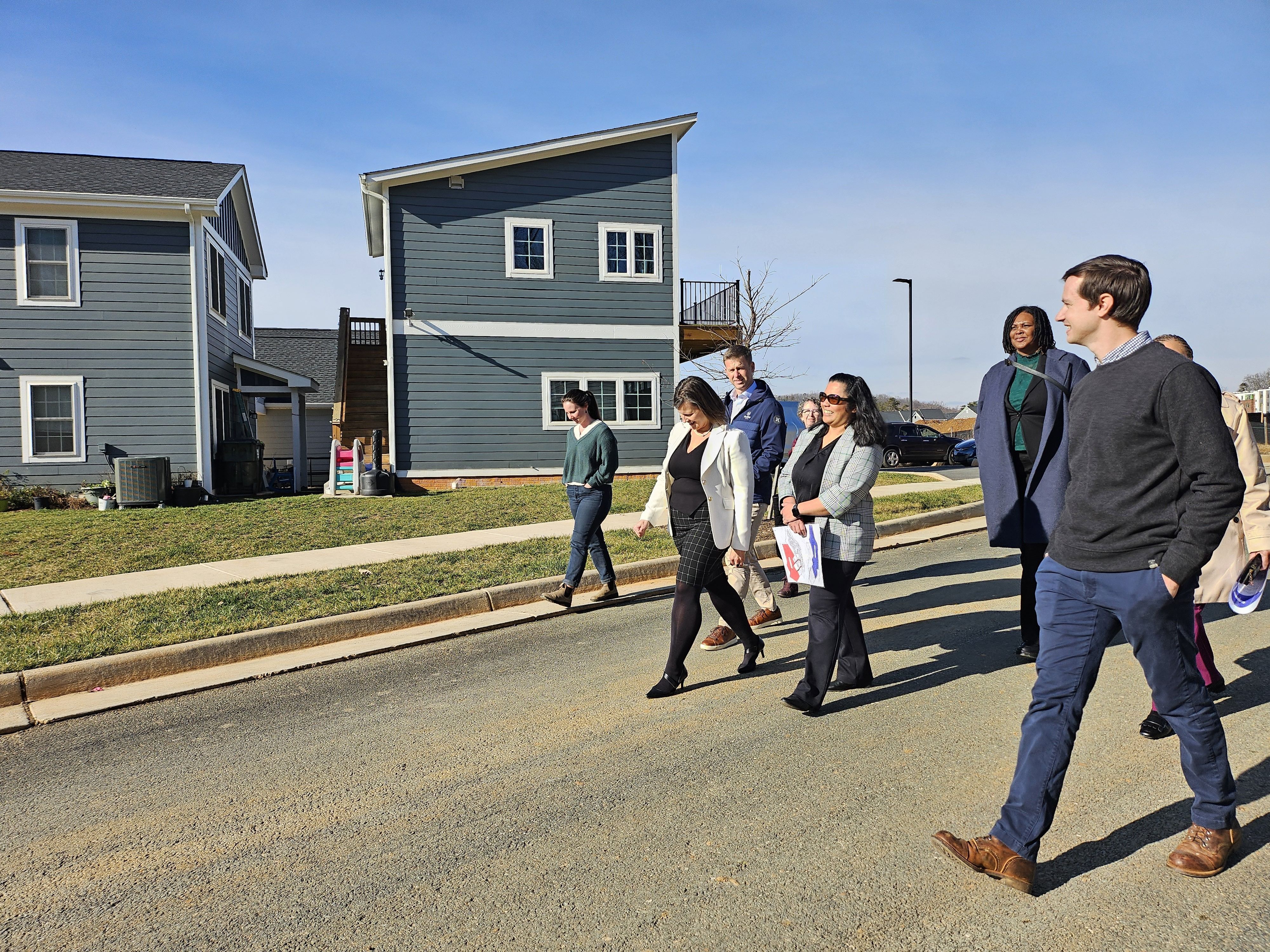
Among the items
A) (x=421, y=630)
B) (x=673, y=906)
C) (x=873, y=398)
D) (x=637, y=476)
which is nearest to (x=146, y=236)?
(x=637, y=476)

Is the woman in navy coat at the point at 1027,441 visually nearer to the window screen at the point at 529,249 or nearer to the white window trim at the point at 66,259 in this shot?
the window screen at the point at 529,249

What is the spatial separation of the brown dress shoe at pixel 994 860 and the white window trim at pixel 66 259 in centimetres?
1951

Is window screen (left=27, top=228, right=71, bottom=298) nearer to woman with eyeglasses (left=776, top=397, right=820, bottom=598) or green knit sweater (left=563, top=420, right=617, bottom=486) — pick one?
green knit sweater (left=563, top=420, right=617, bottom=486)

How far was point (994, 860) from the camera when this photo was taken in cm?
296

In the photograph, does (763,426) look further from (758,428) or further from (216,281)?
(216,281)

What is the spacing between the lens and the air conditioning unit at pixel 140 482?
16.6 metres

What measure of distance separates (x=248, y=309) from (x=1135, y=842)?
1003 inches

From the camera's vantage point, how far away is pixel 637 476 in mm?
20719

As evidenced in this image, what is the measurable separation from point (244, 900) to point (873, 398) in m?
3.74

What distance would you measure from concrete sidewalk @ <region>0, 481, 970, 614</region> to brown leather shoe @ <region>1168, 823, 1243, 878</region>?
7751 mm

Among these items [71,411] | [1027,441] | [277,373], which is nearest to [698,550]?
[1027,441]

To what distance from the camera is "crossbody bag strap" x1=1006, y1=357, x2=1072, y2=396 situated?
5238 millimetres

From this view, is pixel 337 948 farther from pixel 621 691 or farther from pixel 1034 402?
pixel 1034 402

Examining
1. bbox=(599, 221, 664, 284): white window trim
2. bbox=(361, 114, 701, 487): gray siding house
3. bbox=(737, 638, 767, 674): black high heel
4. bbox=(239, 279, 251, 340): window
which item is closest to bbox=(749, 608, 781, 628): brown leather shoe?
bbox=(737, 638, 767, 674): black high heel
